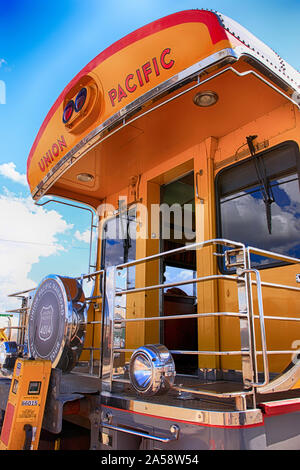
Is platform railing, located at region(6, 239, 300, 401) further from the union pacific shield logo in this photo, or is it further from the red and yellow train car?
the union pacific shield logo

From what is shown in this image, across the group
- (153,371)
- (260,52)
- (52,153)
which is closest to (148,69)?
(260,52)

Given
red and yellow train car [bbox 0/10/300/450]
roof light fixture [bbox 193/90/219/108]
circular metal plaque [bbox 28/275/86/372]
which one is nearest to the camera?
red and yellow train car [bbox 0/10/300/450]

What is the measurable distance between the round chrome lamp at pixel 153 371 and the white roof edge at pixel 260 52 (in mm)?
1981

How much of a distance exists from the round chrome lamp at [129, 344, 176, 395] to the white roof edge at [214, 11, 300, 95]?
1981mm

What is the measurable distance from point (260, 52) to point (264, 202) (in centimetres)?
146

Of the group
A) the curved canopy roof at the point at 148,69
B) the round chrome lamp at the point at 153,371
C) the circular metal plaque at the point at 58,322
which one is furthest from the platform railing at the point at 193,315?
the curved canopy roof at the point at 148,69

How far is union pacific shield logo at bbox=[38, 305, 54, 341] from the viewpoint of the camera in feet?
11.4

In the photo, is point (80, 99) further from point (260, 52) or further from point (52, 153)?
point (260, 52)

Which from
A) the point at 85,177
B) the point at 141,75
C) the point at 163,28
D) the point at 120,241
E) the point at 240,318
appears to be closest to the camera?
the point at 240,318

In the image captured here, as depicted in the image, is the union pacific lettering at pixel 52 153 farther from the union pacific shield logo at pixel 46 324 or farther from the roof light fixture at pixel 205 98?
the union pacific shield logo at pixel 46 324

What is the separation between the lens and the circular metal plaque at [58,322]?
3.20 m

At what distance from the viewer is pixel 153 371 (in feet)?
7.14

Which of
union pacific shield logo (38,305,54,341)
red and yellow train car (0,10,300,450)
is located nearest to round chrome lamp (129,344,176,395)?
red and yellow train car (0,10,300,450)
